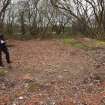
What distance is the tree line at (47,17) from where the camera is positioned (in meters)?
30.6

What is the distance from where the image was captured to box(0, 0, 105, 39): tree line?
1203 inches

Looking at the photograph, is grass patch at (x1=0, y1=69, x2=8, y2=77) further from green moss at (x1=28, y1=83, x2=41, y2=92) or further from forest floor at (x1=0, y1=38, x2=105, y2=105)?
green moss at (x1=28, y1=83, x2=41, y2=92)

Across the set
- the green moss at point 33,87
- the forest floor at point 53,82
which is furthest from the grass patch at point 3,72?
the green moss at point 33,87

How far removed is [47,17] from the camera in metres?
37.2

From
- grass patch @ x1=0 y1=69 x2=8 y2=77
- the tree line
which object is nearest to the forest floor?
grass patch @ x1=0 y1=69 x2=8 y2=77

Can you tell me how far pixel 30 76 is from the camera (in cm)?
1073

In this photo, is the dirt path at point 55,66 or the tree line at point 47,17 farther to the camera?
the tree line at point 47,17

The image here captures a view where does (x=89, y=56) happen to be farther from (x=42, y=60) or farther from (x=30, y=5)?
(x=30, y=5)

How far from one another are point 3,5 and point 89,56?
51.4 ft

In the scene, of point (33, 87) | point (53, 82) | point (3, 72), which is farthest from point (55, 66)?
point (33, 87)

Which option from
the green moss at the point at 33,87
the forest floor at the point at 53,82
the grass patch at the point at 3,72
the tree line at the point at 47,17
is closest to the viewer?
the forest floor at the point at 53,82

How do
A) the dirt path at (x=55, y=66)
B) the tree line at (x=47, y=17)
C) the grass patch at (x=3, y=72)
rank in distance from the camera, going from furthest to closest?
the tree line at (x=47, y=17) → the dirt path at (x=55, y=66) → the grass patch at (x=3, y=72)

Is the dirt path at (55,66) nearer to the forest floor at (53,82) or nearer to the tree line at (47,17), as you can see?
the forest floor at (53,82)

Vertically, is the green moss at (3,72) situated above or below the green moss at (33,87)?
above
